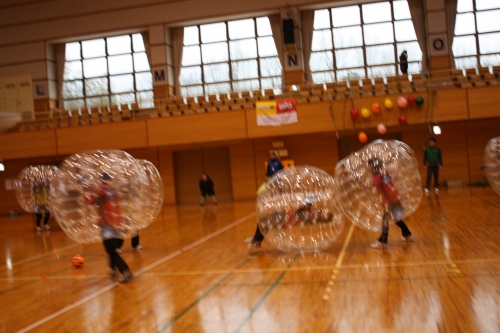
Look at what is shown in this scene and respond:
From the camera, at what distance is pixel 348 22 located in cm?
2453

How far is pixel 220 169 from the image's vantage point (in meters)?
23.8

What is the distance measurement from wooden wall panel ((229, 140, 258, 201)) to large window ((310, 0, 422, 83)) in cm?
520

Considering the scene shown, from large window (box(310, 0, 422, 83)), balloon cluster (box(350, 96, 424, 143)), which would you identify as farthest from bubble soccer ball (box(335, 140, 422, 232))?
large window (box(310, 0, 422, 83))

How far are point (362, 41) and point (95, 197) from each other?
19.9 meters

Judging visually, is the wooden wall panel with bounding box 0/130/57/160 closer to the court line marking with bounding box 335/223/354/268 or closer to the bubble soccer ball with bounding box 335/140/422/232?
the court line marking with bounding box 335/223/354/268

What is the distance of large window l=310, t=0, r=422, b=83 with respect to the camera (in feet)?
78.8

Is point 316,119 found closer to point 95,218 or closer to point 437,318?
point 95,218

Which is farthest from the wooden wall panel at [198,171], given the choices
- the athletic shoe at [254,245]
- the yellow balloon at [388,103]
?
the athletic shoe at [254,245]

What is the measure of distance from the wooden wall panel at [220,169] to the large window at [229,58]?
12.0 ft

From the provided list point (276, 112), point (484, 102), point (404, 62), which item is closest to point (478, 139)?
point (484, 102)

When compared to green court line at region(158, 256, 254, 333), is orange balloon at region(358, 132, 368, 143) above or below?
above

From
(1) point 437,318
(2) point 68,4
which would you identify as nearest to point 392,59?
(2) point 68,4

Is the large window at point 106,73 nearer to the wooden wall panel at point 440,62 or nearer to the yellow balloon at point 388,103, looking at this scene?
the yellow balloon at point 388,103

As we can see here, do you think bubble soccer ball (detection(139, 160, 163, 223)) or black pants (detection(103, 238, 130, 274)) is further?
bubble soccer ball (detection(139, 160, 163, 223))
